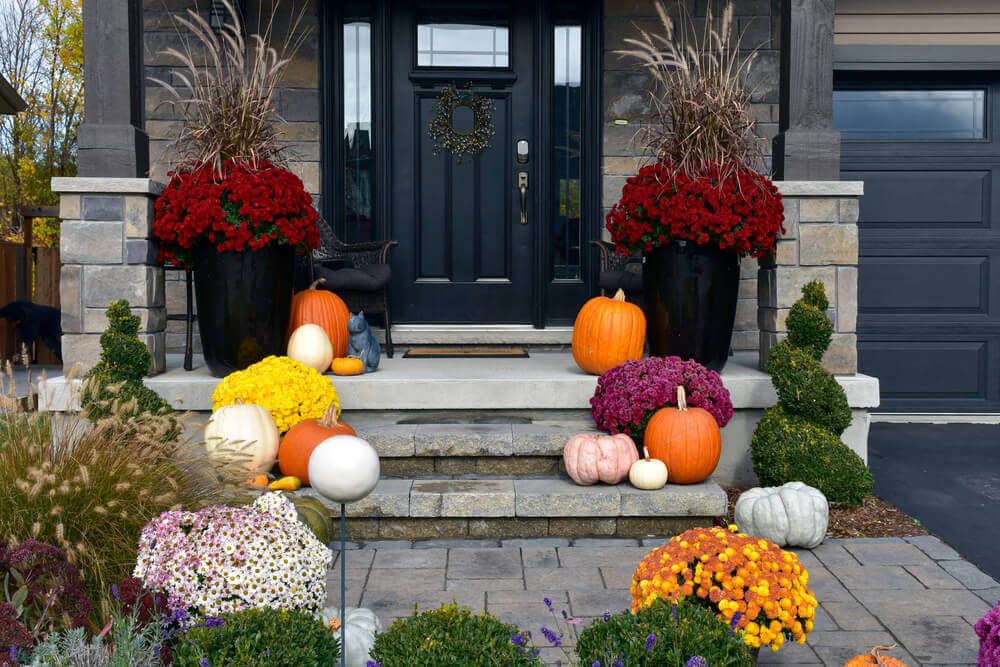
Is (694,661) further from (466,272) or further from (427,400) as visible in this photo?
(466,272)

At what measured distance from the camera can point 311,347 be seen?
487 centimetres

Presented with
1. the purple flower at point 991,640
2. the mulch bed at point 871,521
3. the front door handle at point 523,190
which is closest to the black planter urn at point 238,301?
the front door handle at point 523,190

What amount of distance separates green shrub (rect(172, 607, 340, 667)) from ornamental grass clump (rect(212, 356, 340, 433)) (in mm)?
2110

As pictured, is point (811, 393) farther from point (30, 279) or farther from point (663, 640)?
point (30, 279)

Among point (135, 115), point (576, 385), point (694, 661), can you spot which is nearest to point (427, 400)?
point (576, 385)

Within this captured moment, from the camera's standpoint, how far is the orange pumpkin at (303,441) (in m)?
4.02

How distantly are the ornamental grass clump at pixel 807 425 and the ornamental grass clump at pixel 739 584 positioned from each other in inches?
65.5

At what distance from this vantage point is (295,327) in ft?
17.1

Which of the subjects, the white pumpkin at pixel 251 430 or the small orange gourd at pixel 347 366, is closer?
the white pumpkin at pixel 251 430

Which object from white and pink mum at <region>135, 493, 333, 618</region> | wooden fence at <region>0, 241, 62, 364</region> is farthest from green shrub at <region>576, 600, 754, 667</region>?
wooden fence at <region>0, 241, 62, 364</region>

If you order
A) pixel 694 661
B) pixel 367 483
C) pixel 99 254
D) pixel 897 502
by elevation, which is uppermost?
pixel 99 254

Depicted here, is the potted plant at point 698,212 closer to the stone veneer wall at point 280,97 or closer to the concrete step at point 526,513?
the concrete step at point 526,513

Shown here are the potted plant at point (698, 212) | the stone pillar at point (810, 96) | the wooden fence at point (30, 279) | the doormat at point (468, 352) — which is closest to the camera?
the potted plant at point (698, 212)

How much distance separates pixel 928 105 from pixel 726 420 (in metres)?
3.52
